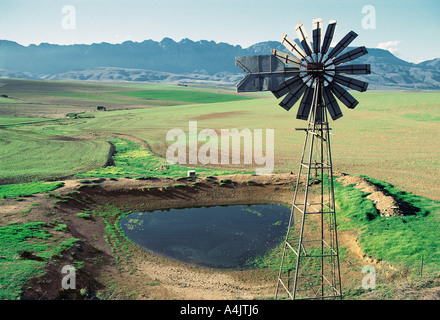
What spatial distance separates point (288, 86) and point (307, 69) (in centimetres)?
126

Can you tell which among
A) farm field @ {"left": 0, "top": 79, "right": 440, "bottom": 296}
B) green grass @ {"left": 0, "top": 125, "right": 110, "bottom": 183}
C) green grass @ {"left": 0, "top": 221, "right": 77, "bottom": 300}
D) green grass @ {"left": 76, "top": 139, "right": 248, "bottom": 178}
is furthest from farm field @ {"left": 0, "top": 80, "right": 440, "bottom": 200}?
green grass @ {"left": 0, "top": 221, "right": 77, "bottom": 300}

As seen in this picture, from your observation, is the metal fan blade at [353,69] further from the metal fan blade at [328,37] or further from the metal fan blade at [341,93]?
the metal fan blade at [328,37]

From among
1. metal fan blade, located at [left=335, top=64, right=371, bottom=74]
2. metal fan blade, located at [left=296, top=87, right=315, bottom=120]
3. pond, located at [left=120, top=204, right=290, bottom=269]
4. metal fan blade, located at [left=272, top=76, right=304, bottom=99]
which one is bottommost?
pond, located at [left=120, top=204, right=290, bottom=269]

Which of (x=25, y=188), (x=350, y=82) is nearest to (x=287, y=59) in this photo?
(x=350, y=82)

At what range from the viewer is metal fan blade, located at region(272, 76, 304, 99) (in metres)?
17.1

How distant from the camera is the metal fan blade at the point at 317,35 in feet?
53.7

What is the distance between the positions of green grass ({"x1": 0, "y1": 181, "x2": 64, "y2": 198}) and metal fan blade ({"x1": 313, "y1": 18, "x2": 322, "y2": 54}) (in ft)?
97.5

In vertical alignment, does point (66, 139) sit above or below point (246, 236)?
above

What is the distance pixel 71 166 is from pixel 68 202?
50.9ft

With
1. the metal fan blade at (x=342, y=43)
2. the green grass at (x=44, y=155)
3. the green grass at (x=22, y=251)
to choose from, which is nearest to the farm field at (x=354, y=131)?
the green grass at (x=44, y=155)

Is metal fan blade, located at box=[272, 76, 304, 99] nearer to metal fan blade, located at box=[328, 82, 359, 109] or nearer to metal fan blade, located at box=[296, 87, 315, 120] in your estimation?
metal fan blade, located at box=[296, 87, 315, 120]

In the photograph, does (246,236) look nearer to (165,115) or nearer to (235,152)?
(235,152)

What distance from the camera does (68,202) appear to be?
31.8 metres
